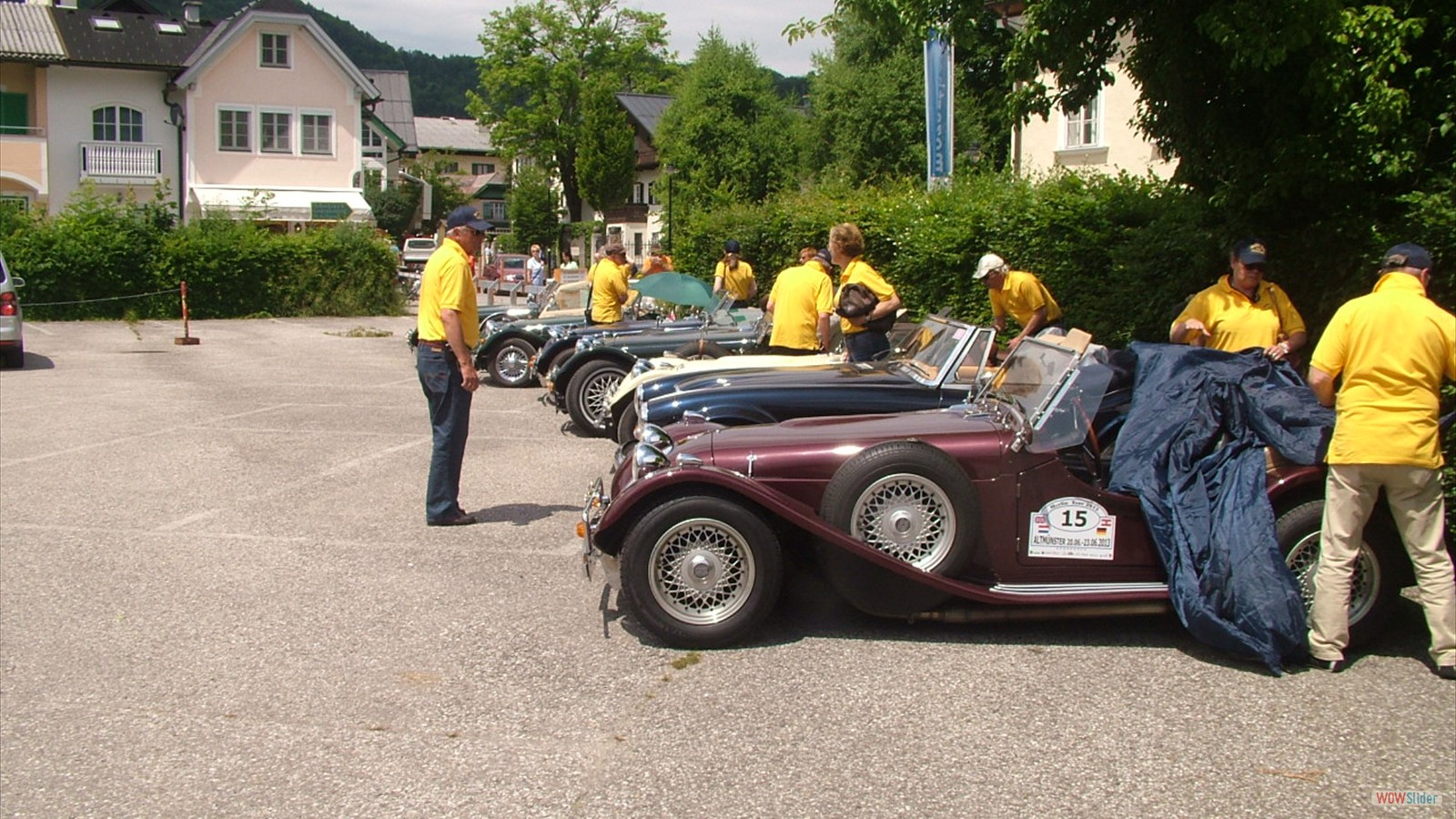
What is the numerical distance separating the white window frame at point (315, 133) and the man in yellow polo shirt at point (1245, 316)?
38731 millimetres

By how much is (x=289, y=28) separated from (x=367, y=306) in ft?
46.4

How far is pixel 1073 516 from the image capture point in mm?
5535

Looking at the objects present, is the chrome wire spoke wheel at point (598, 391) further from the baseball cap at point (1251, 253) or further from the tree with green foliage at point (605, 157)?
the tree with green foliage at point (605, 157)

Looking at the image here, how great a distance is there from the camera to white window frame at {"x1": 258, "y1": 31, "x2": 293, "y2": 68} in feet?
133

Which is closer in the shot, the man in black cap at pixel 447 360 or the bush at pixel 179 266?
the man in black cap at pixel 447 360

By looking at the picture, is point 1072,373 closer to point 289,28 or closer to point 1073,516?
point 1073,516

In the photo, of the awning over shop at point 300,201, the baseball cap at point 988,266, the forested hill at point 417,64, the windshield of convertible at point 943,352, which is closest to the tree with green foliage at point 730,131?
the awning over shop at point 300,201

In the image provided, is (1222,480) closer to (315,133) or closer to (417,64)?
(315,133)

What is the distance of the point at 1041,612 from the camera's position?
219 inches

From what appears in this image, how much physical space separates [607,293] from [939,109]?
188 inches

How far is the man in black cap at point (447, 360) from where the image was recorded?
7.71 meters

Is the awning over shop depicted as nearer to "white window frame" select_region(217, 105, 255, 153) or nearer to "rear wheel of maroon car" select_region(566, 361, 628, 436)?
"white window frame" select_region(217, 105, 255, 153)

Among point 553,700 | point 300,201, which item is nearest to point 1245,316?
point 553,700

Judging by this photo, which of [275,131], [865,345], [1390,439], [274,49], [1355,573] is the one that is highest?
[274,49]
